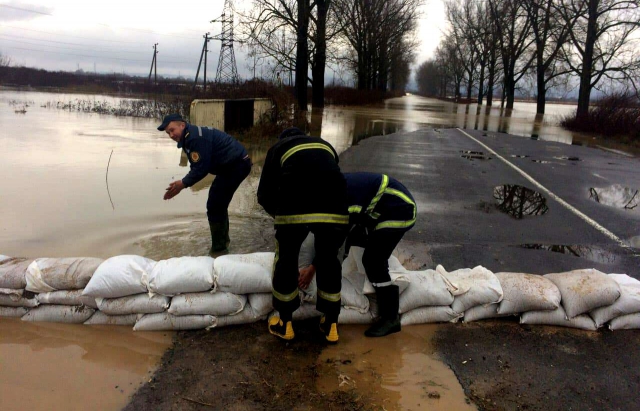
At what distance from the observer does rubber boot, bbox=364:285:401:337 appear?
319 cm

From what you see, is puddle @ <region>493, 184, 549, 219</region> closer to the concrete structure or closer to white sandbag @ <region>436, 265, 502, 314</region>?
white sandbag @ <region>436, 265, 502, 314</region>

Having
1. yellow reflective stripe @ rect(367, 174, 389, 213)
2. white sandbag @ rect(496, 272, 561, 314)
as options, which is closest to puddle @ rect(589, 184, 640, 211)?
white sandbag @ rect(496, 272, 561, 314)

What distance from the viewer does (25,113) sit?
16.8m

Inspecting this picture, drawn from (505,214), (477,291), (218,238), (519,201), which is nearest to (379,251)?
(477,291)

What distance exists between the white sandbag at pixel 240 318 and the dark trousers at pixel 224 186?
1.45m

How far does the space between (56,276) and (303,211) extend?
180cm

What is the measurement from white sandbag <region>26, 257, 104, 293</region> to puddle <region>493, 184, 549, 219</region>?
17.1 feet

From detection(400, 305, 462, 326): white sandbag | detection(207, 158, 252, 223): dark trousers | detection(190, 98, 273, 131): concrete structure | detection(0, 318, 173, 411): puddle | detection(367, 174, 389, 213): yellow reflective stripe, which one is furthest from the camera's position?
detection(190, 98, 273, 131): concrete structure

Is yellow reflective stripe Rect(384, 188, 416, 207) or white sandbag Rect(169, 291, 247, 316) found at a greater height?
yellow reflective stripe Rect(384, 188, 416, 207)

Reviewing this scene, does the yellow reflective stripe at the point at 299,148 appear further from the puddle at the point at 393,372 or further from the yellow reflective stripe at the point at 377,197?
the puddle at the point at 393,372

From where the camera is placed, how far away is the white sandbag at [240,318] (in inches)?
127

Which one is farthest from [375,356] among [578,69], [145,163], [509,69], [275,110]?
[509,69]

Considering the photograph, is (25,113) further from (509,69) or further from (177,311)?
(509,69)

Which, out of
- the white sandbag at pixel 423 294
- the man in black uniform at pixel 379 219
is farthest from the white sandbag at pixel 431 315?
the man in black uniform at pixel 379 219
